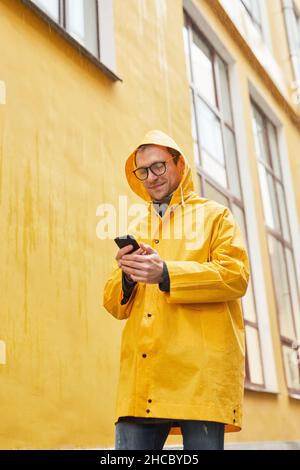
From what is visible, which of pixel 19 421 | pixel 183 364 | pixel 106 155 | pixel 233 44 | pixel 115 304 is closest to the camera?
pixel 183 364

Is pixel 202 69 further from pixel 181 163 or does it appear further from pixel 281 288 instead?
pixel 181 163

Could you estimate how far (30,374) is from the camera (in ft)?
11.1

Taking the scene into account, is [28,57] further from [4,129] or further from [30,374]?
[30,374]

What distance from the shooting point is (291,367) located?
8172 millimetres

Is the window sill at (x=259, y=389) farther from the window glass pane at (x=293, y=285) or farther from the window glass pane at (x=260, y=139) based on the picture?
the window glass pane at (x=260, y=139)

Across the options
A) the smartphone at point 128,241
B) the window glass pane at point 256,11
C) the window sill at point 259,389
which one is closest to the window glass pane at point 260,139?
the window glass pane at point 256,11

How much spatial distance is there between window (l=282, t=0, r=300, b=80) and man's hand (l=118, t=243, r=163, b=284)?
10.2 metres

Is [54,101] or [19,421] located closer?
[19,421]

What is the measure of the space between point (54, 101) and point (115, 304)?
2.20 metres

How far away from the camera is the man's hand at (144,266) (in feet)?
7.00

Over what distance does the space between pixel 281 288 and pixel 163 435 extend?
22.4 feet

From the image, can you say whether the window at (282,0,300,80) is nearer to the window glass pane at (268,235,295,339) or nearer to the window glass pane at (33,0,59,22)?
the window glass pane at (268,235,295,339)
